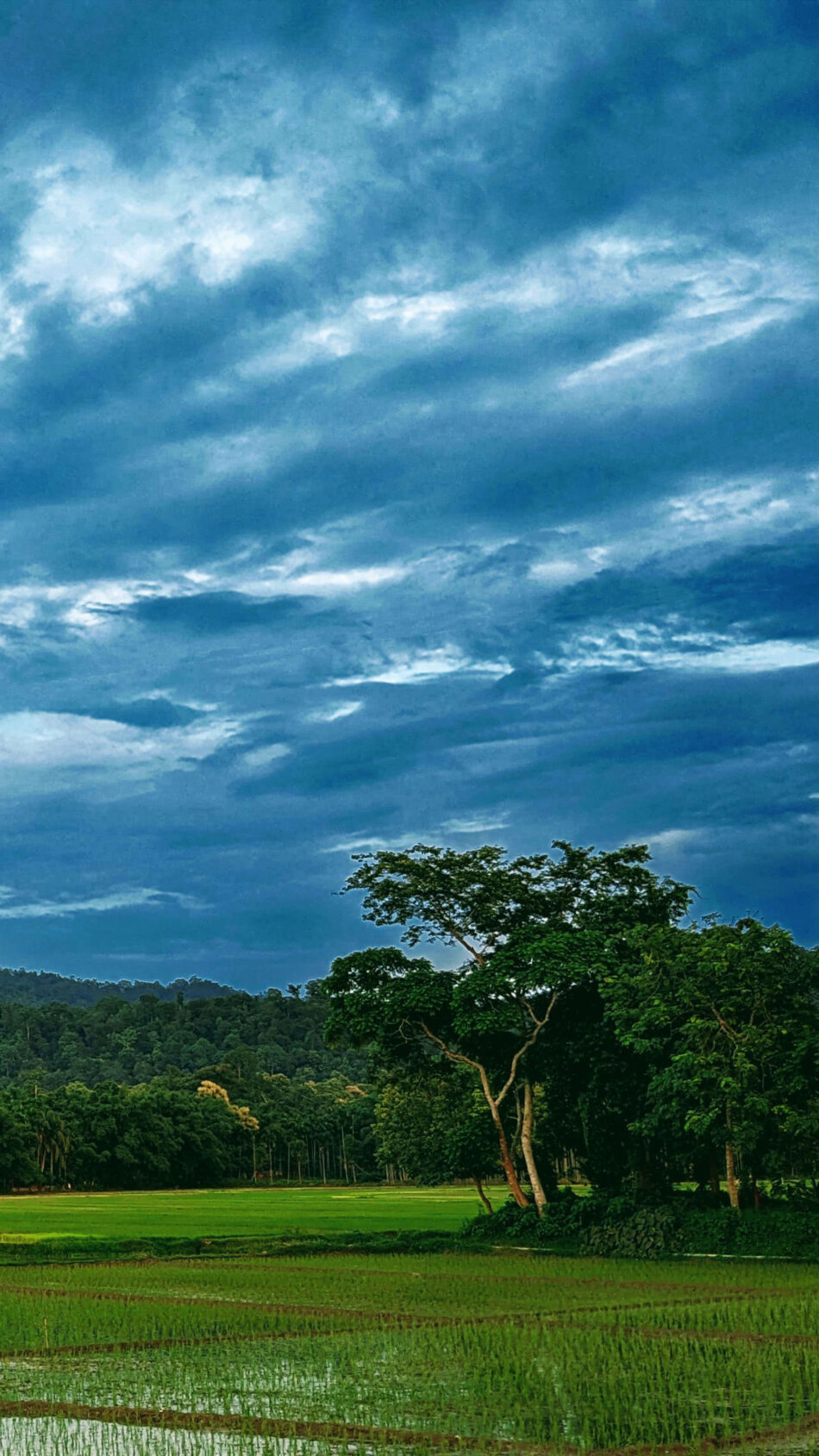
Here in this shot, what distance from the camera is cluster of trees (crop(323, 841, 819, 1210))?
1058 inches

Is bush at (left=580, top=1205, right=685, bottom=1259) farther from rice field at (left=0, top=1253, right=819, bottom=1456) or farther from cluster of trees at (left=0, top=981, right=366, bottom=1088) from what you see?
cluster of trees at (left=0, top=981, right=366, bottom=1088)

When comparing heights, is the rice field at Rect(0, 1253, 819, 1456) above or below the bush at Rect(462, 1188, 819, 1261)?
above

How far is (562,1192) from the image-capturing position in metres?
33.2

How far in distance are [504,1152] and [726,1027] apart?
339 inches

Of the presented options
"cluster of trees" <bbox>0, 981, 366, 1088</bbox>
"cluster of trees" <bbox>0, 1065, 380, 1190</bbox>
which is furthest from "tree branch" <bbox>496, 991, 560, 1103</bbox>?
"cluster of trees" <bbox>0, 981, 366, 1088</bbox>

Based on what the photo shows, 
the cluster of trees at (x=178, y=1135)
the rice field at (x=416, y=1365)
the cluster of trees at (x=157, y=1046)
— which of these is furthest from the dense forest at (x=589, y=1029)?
the cluster of trees at (x=157, y=1046)

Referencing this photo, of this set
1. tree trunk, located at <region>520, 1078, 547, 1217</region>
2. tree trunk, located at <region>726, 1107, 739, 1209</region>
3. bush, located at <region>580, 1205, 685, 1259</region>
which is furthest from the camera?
tree trunk, located at <region>520, 1078, 547, 1217</region>

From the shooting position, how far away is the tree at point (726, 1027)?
26.5m

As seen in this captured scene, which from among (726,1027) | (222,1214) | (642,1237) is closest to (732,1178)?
(642,1237)

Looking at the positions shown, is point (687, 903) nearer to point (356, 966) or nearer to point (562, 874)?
point (562, 874)

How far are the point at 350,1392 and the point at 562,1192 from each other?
20849mm

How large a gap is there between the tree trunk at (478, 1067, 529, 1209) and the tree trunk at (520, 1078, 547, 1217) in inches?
17.0

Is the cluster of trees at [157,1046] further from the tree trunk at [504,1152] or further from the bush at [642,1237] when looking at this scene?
the bush at [642,1237]

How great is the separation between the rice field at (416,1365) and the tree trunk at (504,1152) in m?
8.72
